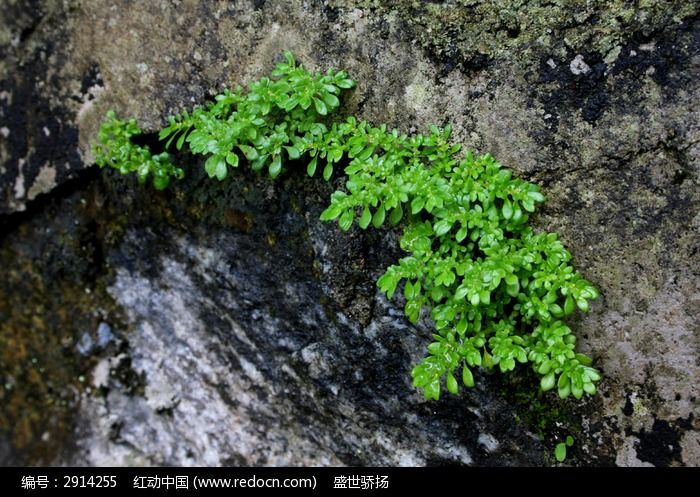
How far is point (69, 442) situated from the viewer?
156 inches

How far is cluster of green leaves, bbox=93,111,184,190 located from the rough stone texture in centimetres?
12

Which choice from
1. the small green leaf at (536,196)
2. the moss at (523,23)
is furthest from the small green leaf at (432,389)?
the moss at (523,23)

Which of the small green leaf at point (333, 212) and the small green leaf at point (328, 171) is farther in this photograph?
the small green leaf at point (328, 171)

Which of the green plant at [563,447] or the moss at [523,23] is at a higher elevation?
the moss at [523,23]

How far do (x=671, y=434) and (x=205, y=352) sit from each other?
7.61 feet

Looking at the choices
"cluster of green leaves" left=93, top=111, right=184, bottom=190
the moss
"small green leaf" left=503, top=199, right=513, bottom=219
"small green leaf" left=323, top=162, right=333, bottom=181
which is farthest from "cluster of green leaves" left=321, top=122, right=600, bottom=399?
"cluster of green leaves" left=93, top=111, right=184, bottom=190

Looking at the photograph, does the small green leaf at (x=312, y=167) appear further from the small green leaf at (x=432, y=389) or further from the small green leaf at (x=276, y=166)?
the small green leaf at (x=432, y=389)

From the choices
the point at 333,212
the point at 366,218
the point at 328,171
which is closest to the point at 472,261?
the point at 366,218

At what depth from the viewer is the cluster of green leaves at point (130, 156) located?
→ 9.87 feet

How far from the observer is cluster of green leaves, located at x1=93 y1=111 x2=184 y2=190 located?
9.87 ft

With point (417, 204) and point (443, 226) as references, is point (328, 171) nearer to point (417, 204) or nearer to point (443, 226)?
point (417, 204)

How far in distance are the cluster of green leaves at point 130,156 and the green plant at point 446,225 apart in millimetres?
438

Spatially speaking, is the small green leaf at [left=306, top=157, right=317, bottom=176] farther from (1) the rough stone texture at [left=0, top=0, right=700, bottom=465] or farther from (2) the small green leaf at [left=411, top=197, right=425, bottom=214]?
(2) the small green leaf at [left=411, top=197, right=425, bottom=214]

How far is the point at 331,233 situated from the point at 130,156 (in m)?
1.04
